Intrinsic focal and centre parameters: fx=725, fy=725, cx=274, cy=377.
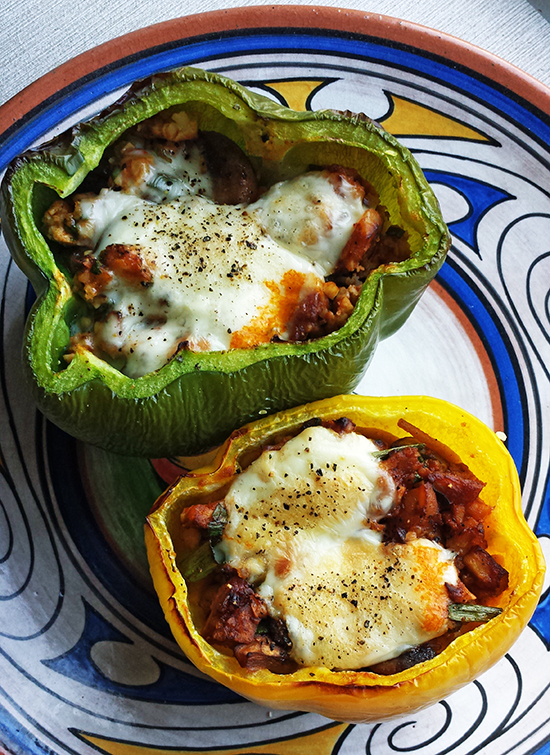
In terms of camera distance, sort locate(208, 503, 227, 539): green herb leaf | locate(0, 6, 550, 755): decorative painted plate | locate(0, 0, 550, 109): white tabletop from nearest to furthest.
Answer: locate(208, 503, 227, 539): green herb leaf → locate(0, 6, 550, 755): decorative painted plate → locate(0, 0, 550, 109): white tabletop

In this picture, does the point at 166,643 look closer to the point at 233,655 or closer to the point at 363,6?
the point at 233,655

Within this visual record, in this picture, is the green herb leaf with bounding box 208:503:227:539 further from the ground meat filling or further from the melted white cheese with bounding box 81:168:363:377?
the melted white cheese with bounding box 81:168:363:377

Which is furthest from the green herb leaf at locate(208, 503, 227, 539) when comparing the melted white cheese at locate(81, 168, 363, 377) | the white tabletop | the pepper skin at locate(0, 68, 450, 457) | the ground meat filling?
the white tabletop

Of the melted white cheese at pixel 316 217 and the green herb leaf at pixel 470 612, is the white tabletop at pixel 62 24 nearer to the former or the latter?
the melted white cheese at pixel 316 217

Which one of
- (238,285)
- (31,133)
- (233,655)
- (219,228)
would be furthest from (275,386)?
(31,133)

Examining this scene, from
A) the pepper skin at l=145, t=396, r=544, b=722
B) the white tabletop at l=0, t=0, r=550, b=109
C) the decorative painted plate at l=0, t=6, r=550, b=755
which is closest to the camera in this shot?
the pepper skin at l=145, t=396, r=544, b=722

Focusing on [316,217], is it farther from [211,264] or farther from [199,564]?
[199,564]

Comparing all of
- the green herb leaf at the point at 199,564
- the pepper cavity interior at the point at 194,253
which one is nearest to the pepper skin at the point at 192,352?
the pepper cavity interior at the point at 194,253
